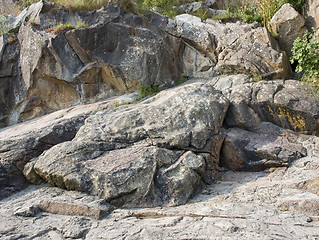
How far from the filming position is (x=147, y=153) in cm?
566

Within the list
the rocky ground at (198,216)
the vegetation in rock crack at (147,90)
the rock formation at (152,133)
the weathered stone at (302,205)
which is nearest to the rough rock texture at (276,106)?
the rock formation at (152,133)

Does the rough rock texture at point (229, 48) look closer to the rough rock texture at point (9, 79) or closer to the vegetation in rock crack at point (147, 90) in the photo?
the vegetation in rock crack at point (147, 90)

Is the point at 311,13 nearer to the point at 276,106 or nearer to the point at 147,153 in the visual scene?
the point at 276,106

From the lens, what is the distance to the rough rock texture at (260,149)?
244 inches

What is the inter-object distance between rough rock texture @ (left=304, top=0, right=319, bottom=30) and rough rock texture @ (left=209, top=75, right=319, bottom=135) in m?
2.02

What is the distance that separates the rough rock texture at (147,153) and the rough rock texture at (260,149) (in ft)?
1.15

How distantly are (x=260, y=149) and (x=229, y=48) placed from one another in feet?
11.2

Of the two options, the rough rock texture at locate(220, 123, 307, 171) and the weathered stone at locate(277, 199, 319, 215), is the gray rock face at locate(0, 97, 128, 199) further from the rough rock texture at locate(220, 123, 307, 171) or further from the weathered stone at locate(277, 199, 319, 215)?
the weathered stone at locate(277, 199, 319, 215)

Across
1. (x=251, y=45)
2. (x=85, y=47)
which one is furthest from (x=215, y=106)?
(x=85, y=47)

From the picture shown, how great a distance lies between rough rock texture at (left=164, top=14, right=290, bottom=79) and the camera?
7.87 m

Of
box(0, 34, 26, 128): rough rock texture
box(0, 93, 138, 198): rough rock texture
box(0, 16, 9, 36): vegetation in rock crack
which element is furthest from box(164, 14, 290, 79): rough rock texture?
box(0, 16, 9, 36): vegetation in rock crack

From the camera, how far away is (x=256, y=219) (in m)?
4.24

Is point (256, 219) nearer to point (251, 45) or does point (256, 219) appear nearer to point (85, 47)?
point (251, 45)

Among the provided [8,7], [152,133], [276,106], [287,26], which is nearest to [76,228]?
[152,133]
